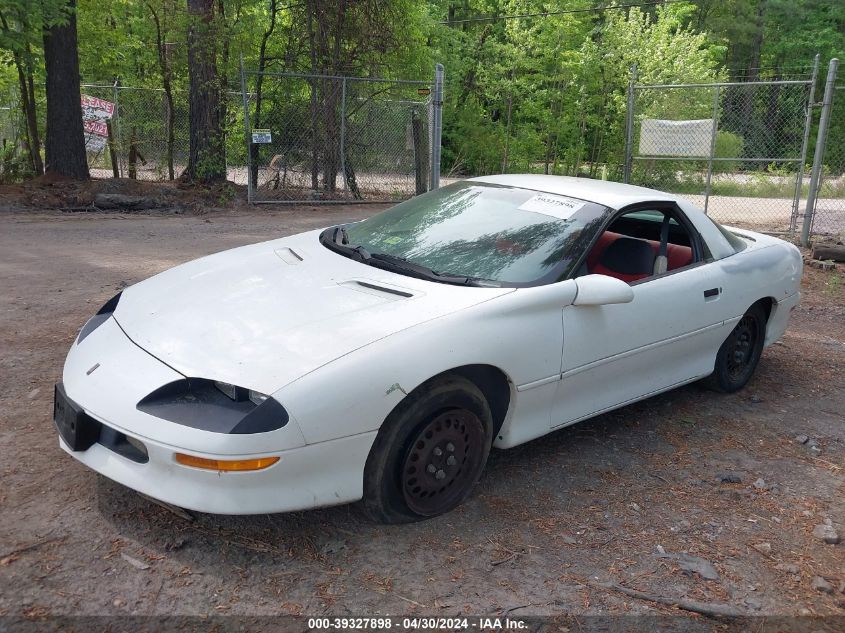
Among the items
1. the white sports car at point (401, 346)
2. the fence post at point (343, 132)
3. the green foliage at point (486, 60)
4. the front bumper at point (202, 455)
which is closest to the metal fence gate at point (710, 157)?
the green foliage at point (486, 60)

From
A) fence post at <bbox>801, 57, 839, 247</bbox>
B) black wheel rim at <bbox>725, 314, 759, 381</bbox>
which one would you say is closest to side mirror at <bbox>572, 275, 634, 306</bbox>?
black wheel rim at <bbox>725, 314, 759, 381</bbox>

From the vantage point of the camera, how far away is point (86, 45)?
55.5ft

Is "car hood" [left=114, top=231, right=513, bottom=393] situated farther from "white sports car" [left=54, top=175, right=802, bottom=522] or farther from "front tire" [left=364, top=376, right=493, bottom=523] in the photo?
"front tire" [left=364, top=376, right=493, bottom=523]

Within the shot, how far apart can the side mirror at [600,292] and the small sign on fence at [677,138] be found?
→ 356 inches

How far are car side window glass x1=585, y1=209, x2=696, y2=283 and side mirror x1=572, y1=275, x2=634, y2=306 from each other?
0.44m

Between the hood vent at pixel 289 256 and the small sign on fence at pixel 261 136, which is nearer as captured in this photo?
the hood vent at pixel 289 256

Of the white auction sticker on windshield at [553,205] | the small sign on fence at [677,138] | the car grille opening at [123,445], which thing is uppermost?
the small sign on fence at [677,138]

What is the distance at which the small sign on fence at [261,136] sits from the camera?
13.3 meters

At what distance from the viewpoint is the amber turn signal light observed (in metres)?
2.65

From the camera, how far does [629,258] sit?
14.3 ft

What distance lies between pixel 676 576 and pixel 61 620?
87.9 inches

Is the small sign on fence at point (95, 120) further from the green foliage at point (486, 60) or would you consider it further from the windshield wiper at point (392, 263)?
the windshield wiper at point (392, 263)

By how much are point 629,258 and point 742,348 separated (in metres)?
1.22

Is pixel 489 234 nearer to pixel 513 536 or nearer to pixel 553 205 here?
pixel 553 205
